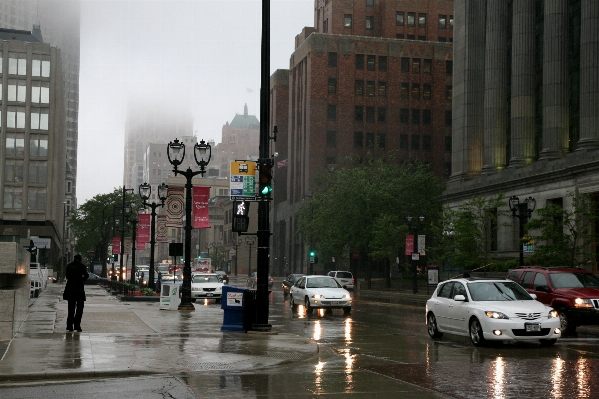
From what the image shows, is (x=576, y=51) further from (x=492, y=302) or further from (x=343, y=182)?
(x=492, y=302)

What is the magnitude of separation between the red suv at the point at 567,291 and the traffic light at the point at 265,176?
928 centimetres

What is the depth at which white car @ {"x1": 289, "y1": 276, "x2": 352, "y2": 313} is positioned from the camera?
3475cm

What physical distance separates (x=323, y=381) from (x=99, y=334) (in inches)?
334

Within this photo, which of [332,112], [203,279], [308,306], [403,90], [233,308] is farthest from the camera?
[403,90]

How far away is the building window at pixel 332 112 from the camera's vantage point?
112312 mm

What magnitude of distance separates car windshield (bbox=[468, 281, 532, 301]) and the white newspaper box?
15082mm

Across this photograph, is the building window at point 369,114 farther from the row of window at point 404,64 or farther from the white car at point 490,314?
the white car at point 490,314

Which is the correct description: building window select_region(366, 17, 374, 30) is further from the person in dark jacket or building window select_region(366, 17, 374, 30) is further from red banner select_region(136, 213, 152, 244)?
the person in dark jacket

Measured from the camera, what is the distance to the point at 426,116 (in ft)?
381

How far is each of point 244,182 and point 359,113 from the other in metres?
91.4

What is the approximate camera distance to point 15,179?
359 feet

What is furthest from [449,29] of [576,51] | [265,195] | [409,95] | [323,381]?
[323,381]

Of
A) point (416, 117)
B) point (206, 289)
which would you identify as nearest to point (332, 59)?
point (416, 117)

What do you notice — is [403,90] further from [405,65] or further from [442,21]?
[442,21]
